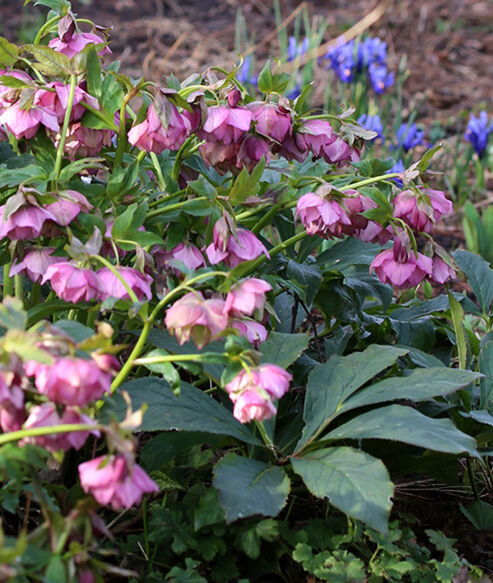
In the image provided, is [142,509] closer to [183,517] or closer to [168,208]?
[183,517]

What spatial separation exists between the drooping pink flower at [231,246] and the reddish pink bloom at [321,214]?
0.31 ft

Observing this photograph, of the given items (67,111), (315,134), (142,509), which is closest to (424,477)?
(142,509)

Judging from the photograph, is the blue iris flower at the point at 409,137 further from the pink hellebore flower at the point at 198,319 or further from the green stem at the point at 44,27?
the pink hellebore flower at the point at 198,319

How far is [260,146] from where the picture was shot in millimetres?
1201

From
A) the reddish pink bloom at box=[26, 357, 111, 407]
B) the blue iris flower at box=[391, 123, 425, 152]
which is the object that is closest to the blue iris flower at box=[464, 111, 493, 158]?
the blue iris flower at box=[391, 123, 425, 152]

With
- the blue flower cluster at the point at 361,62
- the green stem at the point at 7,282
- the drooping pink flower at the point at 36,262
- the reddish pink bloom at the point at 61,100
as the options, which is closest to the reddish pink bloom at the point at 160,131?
the reddish pink bloom at the point at 61,100

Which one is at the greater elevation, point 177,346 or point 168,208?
point 168,208

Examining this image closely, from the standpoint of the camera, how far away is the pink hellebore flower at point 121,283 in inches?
39.2

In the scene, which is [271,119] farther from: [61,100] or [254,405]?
[254,405]

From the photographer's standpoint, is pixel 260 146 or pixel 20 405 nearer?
pixel 20 405

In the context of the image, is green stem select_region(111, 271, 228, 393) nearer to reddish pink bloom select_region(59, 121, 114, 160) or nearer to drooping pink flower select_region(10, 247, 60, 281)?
drooping pink flower select_region(10, 247, 60, 281)

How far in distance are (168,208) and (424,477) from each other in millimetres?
737

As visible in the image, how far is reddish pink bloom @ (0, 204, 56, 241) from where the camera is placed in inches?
39.9

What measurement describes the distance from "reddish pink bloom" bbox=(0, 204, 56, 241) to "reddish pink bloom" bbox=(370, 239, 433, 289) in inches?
21.2
